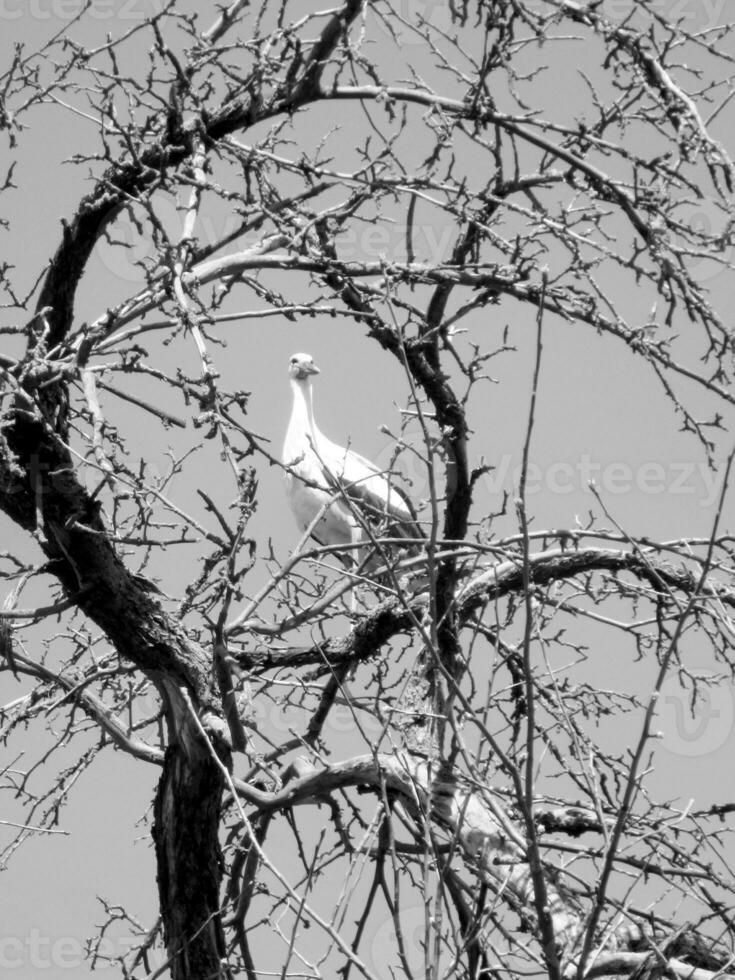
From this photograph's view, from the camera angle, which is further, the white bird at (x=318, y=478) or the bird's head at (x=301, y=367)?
the bird's head at (x=301, y=367)

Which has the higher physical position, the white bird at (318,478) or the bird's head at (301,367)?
the bird's head at (301,367)

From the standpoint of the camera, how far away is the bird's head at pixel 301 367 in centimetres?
1014

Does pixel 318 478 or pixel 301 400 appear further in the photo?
pixel 301 400

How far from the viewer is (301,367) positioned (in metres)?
10.1

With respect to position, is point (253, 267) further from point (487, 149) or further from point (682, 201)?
point (682, 201)

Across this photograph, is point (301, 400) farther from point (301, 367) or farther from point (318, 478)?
point (318, 478)

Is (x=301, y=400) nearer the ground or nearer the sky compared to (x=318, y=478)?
nearer the sky

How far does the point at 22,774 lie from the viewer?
15.7 feet

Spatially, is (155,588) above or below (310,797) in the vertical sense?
above

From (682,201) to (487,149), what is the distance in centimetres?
59

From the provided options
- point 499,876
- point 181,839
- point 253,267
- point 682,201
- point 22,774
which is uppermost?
point 253,267

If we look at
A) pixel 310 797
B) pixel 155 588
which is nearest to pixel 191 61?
pixel 155 588

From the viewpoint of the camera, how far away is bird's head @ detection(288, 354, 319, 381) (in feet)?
33.3

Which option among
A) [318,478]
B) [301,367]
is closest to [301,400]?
[301,367]
